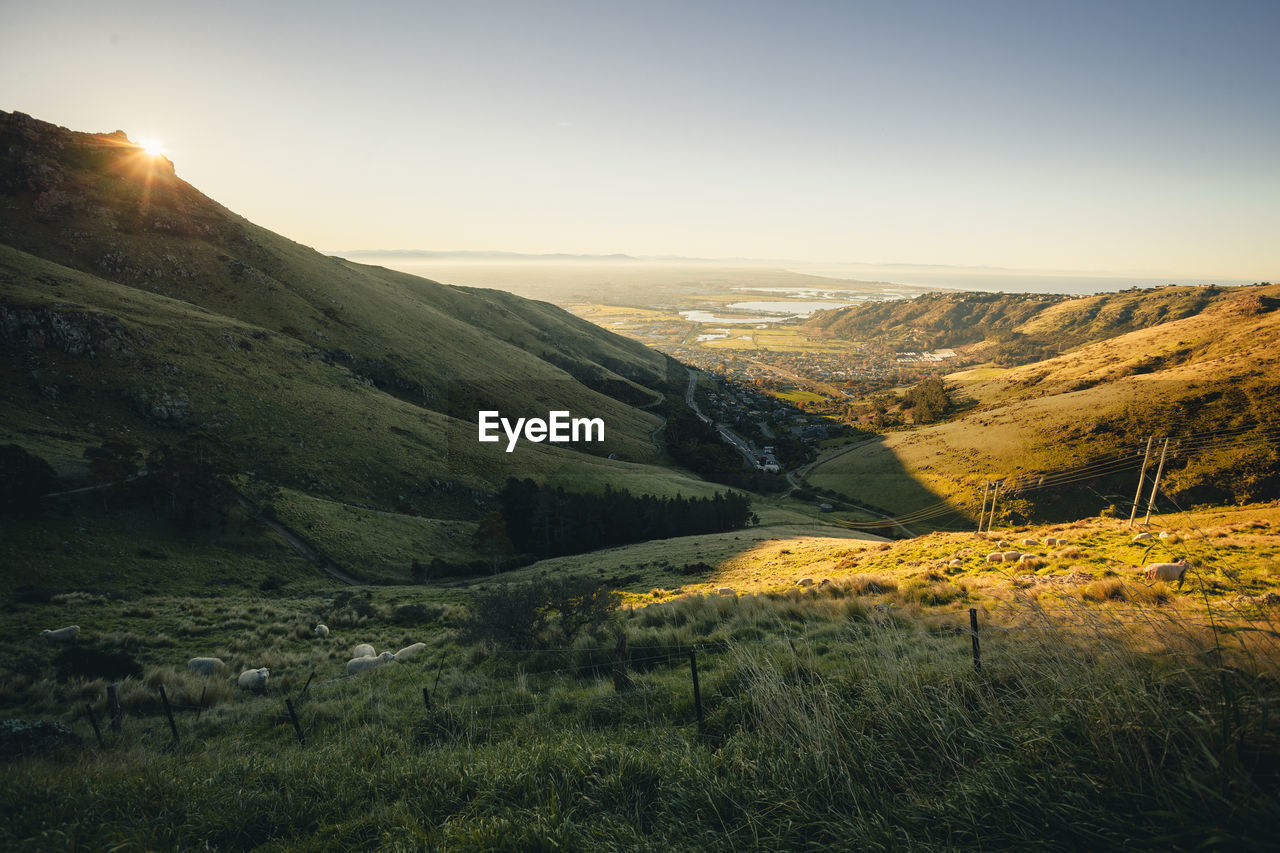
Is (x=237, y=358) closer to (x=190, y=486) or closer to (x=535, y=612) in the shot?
(x=190, y=486)

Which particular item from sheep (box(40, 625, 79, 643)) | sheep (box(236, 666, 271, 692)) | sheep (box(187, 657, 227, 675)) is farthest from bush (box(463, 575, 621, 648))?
sheep (box(40, 625, 79, 643))

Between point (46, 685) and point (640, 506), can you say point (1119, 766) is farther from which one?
point (640, 506)

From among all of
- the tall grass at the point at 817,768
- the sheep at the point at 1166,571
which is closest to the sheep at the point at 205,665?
the tall grass at the point at 817,768

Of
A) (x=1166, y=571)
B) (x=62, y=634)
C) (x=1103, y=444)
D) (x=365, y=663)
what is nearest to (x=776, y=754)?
(x=1166, y=571)

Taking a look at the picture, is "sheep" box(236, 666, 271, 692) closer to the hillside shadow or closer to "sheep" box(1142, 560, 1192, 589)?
"sheep" box(1142, 560, 1192, 589)

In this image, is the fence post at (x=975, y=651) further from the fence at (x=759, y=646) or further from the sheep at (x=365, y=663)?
the sheep at (x=365, y=663)

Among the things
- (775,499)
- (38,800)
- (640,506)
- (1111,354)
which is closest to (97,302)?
(640,506)
